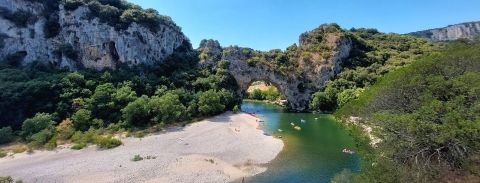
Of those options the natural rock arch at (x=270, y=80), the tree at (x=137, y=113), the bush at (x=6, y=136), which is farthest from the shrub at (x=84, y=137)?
the natural rock arch at (x=270, y=80)

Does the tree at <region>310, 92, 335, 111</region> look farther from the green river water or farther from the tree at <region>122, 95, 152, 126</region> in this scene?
the tree at <region>122, 95, 152, 126</region>

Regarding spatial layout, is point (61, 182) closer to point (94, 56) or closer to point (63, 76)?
point (63, 76)

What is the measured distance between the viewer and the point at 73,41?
8125cm

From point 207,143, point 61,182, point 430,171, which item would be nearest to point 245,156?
point 207,143

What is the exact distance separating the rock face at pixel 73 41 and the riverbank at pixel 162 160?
37.2 metres

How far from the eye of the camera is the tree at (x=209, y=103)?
2606 inches

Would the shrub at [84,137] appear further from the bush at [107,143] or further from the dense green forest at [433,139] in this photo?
the dense green forest at [433,139]

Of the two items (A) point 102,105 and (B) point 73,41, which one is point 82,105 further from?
(B) point 73,41

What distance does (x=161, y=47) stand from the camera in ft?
303

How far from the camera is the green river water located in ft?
112

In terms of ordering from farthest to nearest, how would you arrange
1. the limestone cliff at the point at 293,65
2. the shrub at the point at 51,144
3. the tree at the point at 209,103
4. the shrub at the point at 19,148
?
the limestone cliff at the point at 293,65, the tree at the point at 209,103, the shrub at the point at 51,144, the shrub at the point at 19,148

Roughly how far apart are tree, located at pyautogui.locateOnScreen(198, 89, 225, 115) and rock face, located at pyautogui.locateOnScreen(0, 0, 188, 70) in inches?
977

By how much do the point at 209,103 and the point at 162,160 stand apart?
1173 inches

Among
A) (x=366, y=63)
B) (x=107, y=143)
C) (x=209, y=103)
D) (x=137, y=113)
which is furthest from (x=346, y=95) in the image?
(x=107, y=143)
